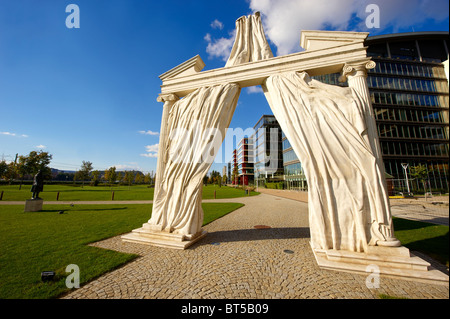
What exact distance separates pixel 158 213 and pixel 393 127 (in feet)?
116

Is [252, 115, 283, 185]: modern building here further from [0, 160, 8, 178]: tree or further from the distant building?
[0, 160, 8, 178]: tree

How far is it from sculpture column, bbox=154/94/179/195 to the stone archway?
3cm

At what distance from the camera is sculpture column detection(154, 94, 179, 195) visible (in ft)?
18.7

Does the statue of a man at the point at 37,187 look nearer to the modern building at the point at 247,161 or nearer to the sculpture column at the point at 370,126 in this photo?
the sculpture column at the point at 370,126

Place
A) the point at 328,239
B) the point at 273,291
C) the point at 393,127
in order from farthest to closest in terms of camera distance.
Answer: the point at 393,127, the point at 328,239, the point at 273,291

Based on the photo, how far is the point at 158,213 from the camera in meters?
5.43

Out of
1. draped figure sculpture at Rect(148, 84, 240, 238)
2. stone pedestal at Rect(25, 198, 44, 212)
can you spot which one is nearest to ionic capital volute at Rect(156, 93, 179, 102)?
draped figure sculpture at Rect(148, 84, 240, 238)

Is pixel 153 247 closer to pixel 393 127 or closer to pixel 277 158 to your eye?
pixel 393 127

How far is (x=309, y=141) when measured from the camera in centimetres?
435

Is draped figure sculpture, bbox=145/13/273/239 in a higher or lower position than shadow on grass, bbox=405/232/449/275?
higher
